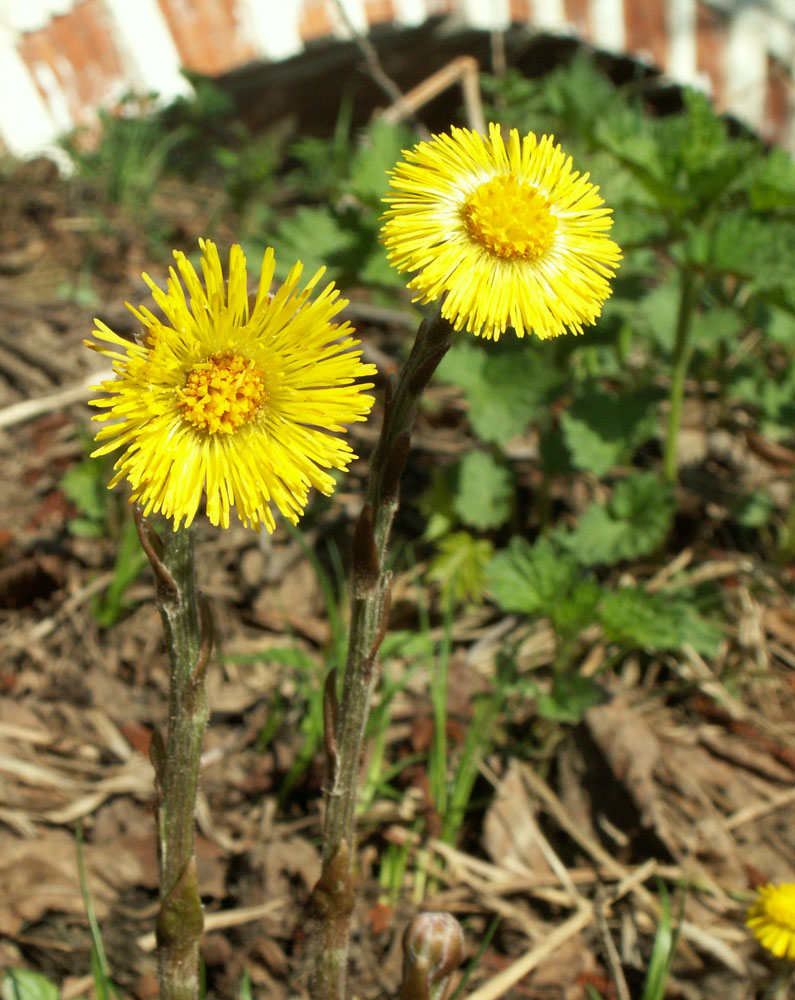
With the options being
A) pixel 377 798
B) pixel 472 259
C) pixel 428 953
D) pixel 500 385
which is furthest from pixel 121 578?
pixel 472 259

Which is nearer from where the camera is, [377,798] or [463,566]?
[377,798]

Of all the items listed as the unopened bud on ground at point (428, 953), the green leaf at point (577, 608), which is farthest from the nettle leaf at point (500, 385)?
the unopened bud on ground at point (428, 953)

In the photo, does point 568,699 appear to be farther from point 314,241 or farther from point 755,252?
point 314,241

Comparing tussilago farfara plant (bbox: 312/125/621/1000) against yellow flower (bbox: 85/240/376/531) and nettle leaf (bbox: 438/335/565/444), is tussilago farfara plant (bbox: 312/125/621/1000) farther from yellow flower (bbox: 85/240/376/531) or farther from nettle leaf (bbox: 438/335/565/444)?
nettle leaf (bbox: 438/335/565/444)

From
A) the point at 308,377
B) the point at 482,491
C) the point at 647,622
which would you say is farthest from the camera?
the point at 482,491

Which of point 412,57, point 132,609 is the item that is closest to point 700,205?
point 132,609

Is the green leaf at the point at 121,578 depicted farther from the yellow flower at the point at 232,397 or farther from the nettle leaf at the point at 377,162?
the yellow flower at the point at 232,397
